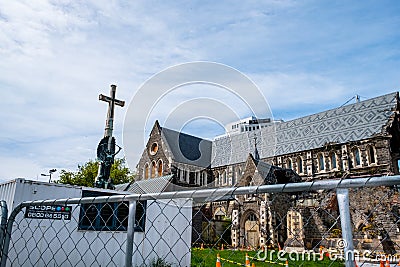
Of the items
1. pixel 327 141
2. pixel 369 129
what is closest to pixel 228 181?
pixel 327 141

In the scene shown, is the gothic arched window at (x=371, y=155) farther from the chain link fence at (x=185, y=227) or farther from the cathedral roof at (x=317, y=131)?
the chain link fence at (x=185, y=227)

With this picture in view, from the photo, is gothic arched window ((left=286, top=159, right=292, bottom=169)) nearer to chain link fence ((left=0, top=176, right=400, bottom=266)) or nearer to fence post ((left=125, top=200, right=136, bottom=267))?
chain link fence ((left=0, top=176, right=400, bottom=266))

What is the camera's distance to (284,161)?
98.2ft

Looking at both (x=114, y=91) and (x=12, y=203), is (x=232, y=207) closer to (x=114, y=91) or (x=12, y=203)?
(x=114, y=91)

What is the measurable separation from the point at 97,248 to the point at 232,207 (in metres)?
17.6

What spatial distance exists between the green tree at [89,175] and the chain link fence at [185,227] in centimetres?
1424

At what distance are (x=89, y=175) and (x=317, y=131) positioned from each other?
79.9ft

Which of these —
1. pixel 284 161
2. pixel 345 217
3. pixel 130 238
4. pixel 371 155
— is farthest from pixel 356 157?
pixel 130 238

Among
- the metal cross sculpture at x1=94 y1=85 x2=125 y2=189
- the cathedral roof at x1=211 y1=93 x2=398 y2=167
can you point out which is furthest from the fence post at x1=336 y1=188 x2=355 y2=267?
the cathedral roof at x1=211 y1=93 x2=398 y2=167

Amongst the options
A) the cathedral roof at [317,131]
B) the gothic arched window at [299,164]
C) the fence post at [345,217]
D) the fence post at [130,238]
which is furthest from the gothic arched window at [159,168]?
the fence post at [345,217]

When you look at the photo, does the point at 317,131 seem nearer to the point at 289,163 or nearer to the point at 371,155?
the point at 289,163

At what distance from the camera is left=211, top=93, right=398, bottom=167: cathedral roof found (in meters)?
25.7

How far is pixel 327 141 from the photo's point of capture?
27.5m

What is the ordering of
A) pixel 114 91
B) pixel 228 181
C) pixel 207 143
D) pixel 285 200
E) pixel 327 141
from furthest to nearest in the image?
pixel 207 143, pixel 228 181, pixel 327 141, pixel 285 200, pixel 114 91
